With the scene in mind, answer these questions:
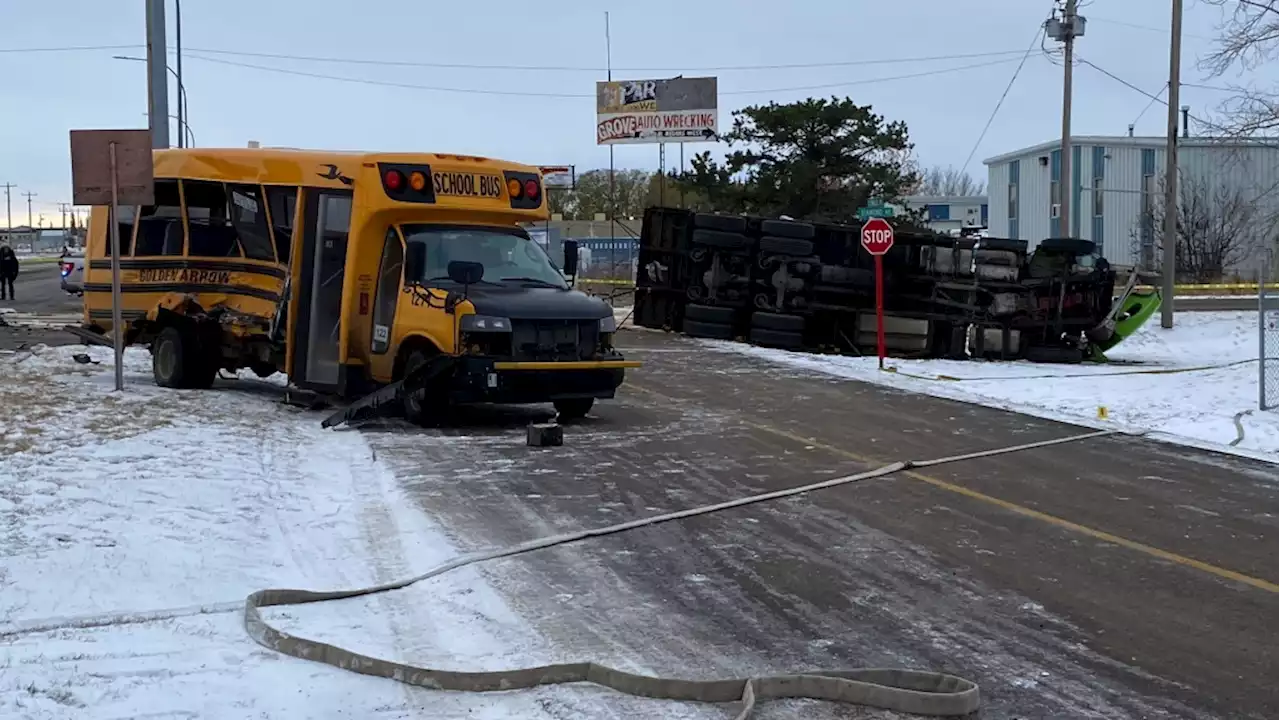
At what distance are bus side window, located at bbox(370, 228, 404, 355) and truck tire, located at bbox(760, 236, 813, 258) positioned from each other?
1272 centimetres

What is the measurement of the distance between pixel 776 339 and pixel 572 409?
11564 mm

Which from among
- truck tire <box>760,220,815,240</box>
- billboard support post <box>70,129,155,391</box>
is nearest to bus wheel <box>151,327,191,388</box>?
billboard support post <box>70,129,155,391</box>

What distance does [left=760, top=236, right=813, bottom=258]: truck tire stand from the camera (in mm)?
25094

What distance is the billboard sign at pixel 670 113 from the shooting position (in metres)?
45.8

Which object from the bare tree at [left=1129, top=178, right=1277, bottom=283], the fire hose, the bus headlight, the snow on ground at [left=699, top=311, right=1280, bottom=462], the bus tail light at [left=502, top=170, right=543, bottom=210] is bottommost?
the fire hose

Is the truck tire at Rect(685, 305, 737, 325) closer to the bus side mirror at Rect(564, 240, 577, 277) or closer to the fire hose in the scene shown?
the bus side mirror at Rect(564, 240, 577, 277)

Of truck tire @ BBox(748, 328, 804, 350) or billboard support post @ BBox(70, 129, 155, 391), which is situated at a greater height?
billboard support post @ BBox(70, 129, 155, 391)

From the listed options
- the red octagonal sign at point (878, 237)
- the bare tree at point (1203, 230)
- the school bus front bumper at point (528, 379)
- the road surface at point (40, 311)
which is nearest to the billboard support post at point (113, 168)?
the school bus front bumper at point (528, 379)

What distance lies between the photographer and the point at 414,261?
13.6 metres

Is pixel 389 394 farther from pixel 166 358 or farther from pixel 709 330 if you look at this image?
pixel 709 330

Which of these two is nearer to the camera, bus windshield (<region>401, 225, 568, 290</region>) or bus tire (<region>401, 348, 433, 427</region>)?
bus tire (<region>401, 348, 433, 427</region>)

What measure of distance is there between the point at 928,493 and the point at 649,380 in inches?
356

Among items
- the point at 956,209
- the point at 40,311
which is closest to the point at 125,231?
the point at 40,311

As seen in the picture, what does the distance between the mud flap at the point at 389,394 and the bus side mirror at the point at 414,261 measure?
1011 mm
